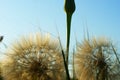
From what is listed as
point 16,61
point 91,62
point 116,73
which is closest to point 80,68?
point 91,62

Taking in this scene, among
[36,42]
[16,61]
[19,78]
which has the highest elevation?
[36,42]

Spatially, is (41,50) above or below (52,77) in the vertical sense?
above

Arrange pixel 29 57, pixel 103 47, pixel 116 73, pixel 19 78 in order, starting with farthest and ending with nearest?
pixel 103 47 < pixel 116 73 < pixel 29 57 < pixel 19 78

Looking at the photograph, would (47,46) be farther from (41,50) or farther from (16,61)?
(16,61)

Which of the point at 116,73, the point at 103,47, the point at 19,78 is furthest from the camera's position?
the point at 103,47

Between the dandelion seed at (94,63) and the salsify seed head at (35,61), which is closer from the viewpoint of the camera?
the salsify seed head at (35,61)

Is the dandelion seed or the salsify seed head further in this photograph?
the dandelion seed

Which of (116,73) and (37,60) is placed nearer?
(37,60)
